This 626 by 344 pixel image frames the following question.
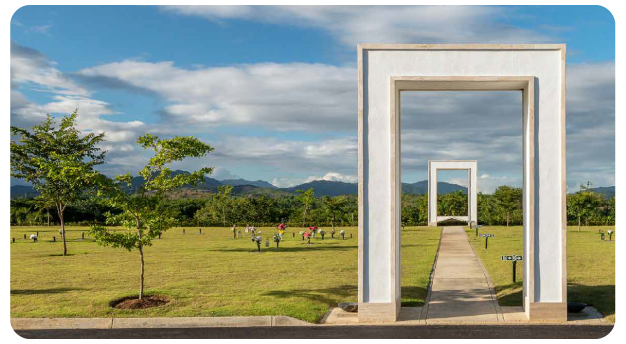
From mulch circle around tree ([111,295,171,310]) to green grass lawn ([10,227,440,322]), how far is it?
242 millimetres

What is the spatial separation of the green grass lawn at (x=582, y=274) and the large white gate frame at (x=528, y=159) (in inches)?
75.3

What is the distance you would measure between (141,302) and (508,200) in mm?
38735

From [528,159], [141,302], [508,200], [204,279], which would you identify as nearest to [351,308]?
[528,159]

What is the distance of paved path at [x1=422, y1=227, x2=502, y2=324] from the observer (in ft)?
35.5

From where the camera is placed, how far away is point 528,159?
416 inches

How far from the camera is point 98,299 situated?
1245 cm

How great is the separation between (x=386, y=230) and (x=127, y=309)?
6283 mm

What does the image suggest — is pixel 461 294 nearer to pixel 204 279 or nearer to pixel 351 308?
pixel 351 308

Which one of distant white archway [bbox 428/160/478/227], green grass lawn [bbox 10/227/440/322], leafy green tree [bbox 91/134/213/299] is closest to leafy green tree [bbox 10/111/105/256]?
green grass lawn [bbox 10/227/440/322]

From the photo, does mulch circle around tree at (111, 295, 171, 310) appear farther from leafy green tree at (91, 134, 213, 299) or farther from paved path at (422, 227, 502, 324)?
paved path at (422, 227, 502, 324)

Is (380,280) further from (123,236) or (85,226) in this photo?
(85,226)

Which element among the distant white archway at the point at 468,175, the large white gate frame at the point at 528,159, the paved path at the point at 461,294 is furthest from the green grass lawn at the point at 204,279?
the distant white archway at the point at 468,175

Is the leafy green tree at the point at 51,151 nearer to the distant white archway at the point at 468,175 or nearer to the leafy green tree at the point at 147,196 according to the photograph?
the leafy green tree at the point at 147,196

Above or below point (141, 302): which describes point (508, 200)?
above
